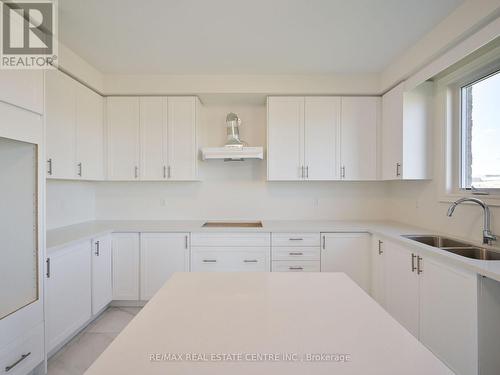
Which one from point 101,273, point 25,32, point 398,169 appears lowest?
point 101,273

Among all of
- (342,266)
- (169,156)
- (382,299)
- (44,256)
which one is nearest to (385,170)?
(342,266)

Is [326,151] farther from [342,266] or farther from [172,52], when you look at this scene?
[172,52]

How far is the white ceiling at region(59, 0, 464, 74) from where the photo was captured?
1770 mm

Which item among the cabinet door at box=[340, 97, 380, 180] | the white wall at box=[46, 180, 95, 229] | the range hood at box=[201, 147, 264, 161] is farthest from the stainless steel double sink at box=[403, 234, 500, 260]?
the white wall at box=[46, 180, 95, 229]

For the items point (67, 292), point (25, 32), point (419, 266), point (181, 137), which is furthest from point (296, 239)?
point (25, 32)

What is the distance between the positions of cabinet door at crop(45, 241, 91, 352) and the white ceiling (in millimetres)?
1762

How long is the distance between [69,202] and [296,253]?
2.51 metres

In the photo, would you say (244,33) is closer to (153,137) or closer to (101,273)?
(153,137)

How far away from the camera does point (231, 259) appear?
8.71 ft

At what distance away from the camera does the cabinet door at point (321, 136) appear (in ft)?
9.61

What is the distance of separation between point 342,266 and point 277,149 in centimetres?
144

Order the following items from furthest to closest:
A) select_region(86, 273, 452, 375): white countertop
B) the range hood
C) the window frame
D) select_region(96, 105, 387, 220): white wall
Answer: select_region(96, 105, 387, 220): white wall
the range hood
the window frame
select_region(86, 273, 452, 375): white countertop

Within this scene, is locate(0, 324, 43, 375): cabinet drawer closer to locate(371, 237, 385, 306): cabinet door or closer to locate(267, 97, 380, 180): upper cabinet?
locate(267, 97, 380, 180): upper cabinet

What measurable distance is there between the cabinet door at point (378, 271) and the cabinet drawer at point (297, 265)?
0.56m
